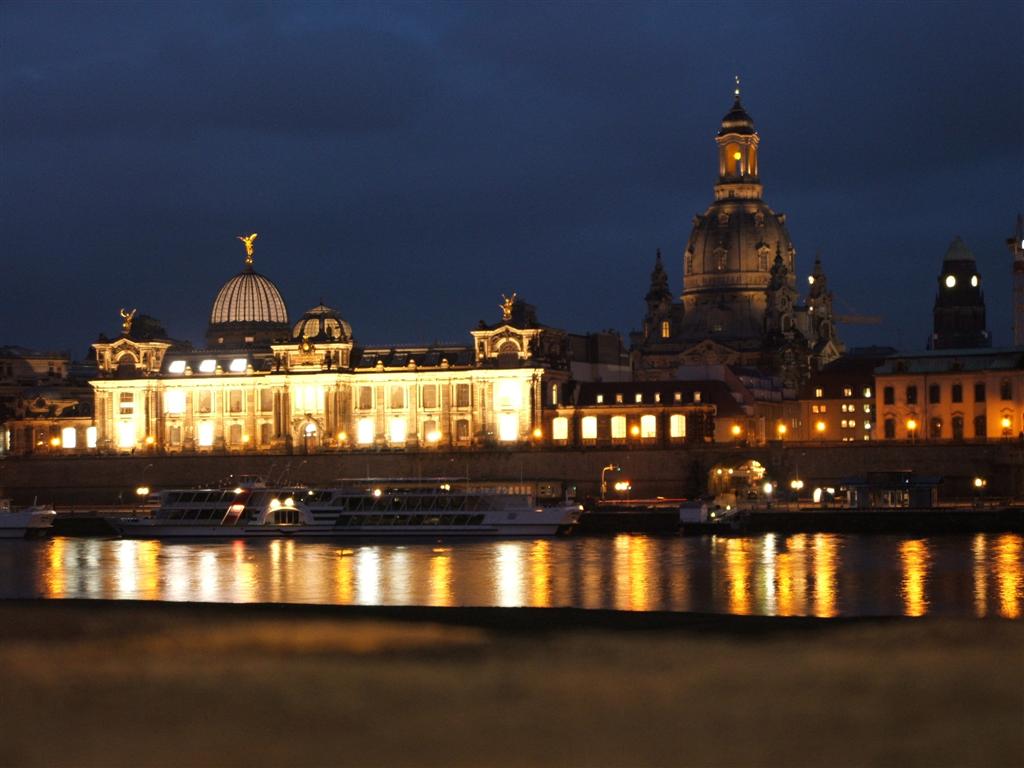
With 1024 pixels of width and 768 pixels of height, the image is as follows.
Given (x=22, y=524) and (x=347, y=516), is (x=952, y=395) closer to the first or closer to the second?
(x=347, y=516)

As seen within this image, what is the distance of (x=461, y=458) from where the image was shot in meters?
123

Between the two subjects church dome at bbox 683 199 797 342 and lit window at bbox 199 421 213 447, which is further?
church dome at bbox 683 199 797 342

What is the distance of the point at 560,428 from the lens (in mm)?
127000

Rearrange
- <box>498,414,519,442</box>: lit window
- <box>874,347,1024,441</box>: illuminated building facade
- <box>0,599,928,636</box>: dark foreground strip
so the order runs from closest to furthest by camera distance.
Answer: <box>0,599,928,636</box>: dark foreground strip < <box>874,347,1024,441</box>: illuminated building facade < <box>498,414,519,442</box>: lit window

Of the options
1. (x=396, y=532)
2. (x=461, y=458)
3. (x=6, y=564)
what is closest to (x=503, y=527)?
(x=396, y=532)


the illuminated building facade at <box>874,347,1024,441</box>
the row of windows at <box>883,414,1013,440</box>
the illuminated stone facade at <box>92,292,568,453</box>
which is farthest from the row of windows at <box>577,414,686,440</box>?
the row of windows at <box>883,414,1013,440</box>

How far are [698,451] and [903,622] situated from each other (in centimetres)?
9468

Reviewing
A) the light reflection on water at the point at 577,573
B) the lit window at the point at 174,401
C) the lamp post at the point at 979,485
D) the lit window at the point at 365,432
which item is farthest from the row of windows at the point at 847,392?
the light reflection on water at the point at 577,573

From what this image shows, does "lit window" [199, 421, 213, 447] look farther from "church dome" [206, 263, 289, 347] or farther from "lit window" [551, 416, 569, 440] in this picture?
"lit window" [551, 416, 569, 440]

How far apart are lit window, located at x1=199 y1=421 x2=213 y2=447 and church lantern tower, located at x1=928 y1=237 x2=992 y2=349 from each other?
87495mm

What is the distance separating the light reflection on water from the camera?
1948 inches

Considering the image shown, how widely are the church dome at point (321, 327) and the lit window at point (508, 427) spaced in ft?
46.3

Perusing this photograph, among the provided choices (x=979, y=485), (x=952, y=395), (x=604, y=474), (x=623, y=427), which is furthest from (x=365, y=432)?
(x=979, y=485)

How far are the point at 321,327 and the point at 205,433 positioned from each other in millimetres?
12144
